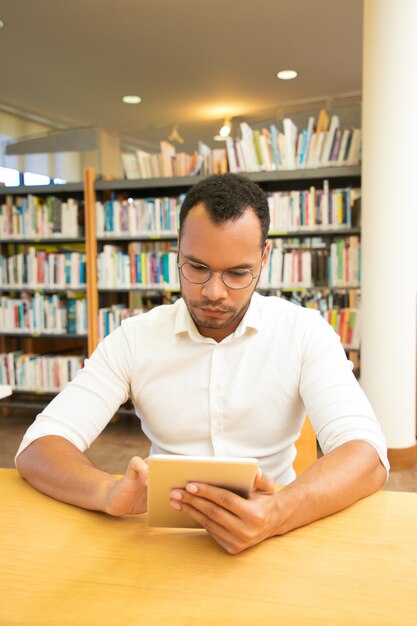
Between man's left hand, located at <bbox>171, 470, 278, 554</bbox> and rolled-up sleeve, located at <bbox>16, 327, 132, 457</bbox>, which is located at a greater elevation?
rolled-up sleeve, located at <bbox>16, 327, 132, 457</bbox>

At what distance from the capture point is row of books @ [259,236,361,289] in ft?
11.5

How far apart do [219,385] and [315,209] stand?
101 inches

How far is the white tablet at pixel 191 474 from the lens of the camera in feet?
2.39

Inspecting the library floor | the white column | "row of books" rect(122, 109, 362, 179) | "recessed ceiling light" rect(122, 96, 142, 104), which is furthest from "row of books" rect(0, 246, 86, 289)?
"recessed ceiling light" rect(122, 96, 142, 104)

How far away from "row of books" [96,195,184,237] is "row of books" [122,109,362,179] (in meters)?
0.23

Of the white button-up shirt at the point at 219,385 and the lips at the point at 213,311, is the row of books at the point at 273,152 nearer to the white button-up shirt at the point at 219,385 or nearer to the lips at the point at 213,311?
the white button-up shirt at the point at 219,385

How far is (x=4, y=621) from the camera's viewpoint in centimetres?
66

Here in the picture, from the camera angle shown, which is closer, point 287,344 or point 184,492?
point 184,492

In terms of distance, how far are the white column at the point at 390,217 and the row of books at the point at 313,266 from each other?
14.7 inches

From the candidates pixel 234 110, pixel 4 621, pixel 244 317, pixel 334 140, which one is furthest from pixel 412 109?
pixel 234 110

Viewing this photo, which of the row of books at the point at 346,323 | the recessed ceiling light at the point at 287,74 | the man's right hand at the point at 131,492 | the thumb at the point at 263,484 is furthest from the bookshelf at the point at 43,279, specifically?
the thumb at the point at 263,484

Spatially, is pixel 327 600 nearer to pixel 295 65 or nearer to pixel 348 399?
pixel 348 399

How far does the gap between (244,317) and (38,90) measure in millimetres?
5689

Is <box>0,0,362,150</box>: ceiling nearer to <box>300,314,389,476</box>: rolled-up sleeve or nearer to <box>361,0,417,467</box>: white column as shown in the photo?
<box>361,0,417,467</box>: white column
